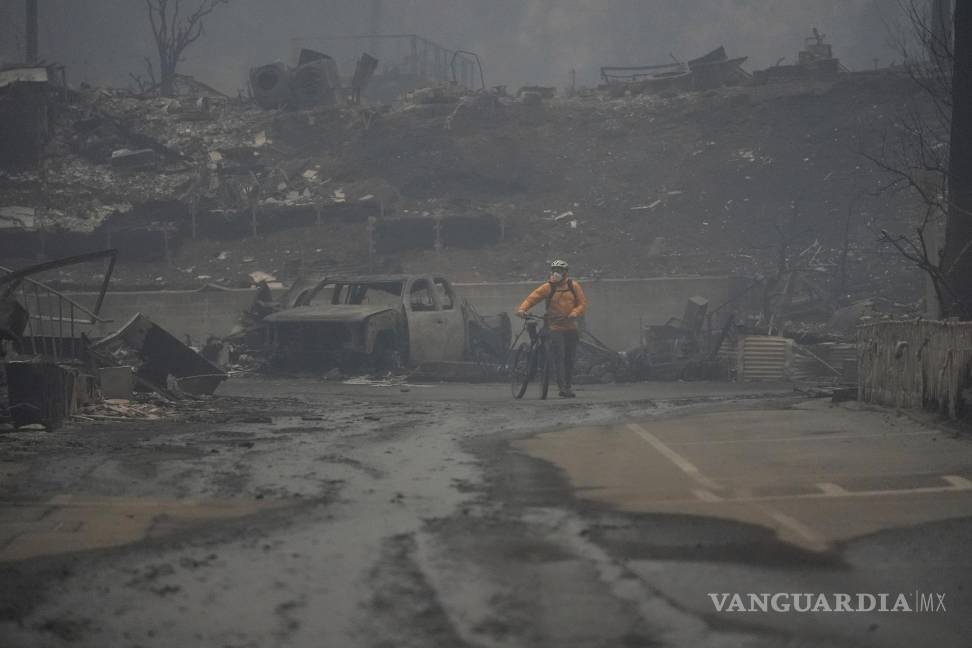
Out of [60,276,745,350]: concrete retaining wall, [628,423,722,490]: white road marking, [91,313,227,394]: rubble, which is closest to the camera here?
[628,423,722,490]: white road marking

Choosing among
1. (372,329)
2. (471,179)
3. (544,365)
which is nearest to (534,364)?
(544,365)

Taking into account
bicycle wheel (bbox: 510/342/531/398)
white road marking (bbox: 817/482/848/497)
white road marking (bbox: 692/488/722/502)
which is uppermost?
white road marking (bbox: 817/482/848/497)

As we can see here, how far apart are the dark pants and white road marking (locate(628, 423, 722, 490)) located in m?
4.99

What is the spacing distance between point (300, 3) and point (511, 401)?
79.0m

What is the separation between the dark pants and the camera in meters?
16.0

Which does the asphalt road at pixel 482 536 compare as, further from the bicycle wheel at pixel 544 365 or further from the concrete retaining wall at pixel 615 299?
the concrete retaining wall at pixel 615 299

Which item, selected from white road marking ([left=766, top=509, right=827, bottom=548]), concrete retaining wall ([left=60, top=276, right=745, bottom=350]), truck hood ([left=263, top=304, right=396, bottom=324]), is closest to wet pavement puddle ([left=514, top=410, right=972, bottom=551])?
white road marking ([left=766, top=509, right=827, bottom=548])

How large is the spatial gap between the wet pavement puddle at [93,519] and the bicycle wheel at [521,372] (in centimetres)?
976

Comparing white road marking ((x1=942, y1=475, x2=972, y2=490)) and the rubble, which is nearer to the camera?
white road marking ((x1=942, y1=475, x2=972, y2=490))

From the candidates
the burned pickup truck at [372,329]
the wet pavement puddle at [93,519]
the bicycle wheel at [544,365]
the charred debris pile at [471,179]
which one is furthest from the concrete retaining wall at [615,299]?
the wet pavement puddle at [93,519]

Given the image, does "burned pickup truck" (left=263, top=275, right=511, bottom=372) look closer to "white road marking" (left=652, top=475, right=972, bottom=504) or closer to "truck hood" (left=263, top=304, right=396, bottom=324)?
"truck hood" (left=263, top=304, right=396, bottom=324)

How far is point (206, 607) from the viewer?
4.22m

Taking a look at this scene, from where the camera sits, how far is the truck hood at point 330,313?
63.6 feet

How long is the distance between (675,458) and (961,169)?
21.0 ft
